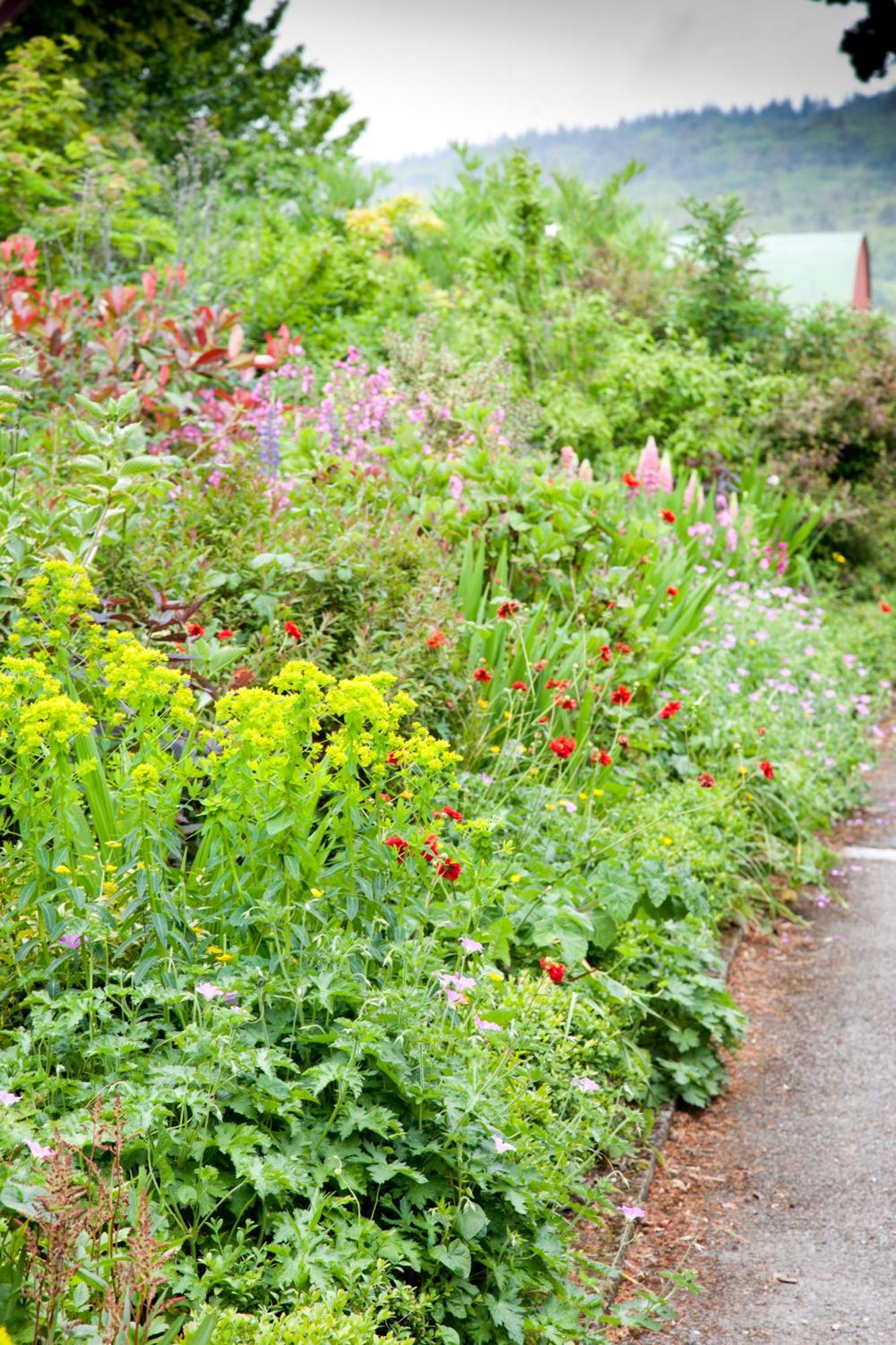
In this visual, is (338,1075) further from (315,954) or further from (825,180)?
(825,180)

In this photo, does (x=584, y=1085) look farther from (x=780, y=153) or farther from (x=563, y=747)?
(x=780, y=153)

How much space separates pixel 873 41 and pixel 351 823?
11.6m

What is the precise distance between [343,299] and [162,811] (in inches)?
379

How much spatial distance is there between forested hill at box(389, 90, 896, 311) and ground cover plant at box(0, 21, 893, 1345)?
40.2 meters

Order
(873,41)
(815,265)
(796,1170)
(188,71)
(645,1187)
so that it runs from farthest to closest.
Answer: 1. (815,265)
2. (188,71)
3. (873,41)
4. (796,1170)
5. (645,1187)

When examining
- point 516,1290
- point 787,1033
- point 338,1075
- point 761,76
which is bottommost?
point 787,1033

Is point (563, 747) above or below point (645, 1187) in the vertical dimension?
above

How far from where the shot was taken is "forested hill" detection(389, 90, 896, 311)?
4441cm

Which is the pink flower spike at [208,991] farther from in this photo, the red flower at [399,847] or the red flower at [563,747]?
the red flower at [563,747]

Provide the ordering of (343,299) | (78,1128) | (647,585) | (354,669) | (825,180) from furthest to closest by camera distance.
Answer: (825,180), (343,299), (647,585), (354,669), (78,1128)

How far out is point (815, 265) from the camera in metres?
19.0

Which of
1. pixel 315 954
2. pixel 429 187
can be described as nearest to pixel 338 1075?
pixel 315 954

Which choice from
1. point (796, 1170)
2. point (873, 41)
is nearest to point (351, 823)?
point (796, 1170)

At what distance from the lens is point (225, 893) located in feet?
7.94
